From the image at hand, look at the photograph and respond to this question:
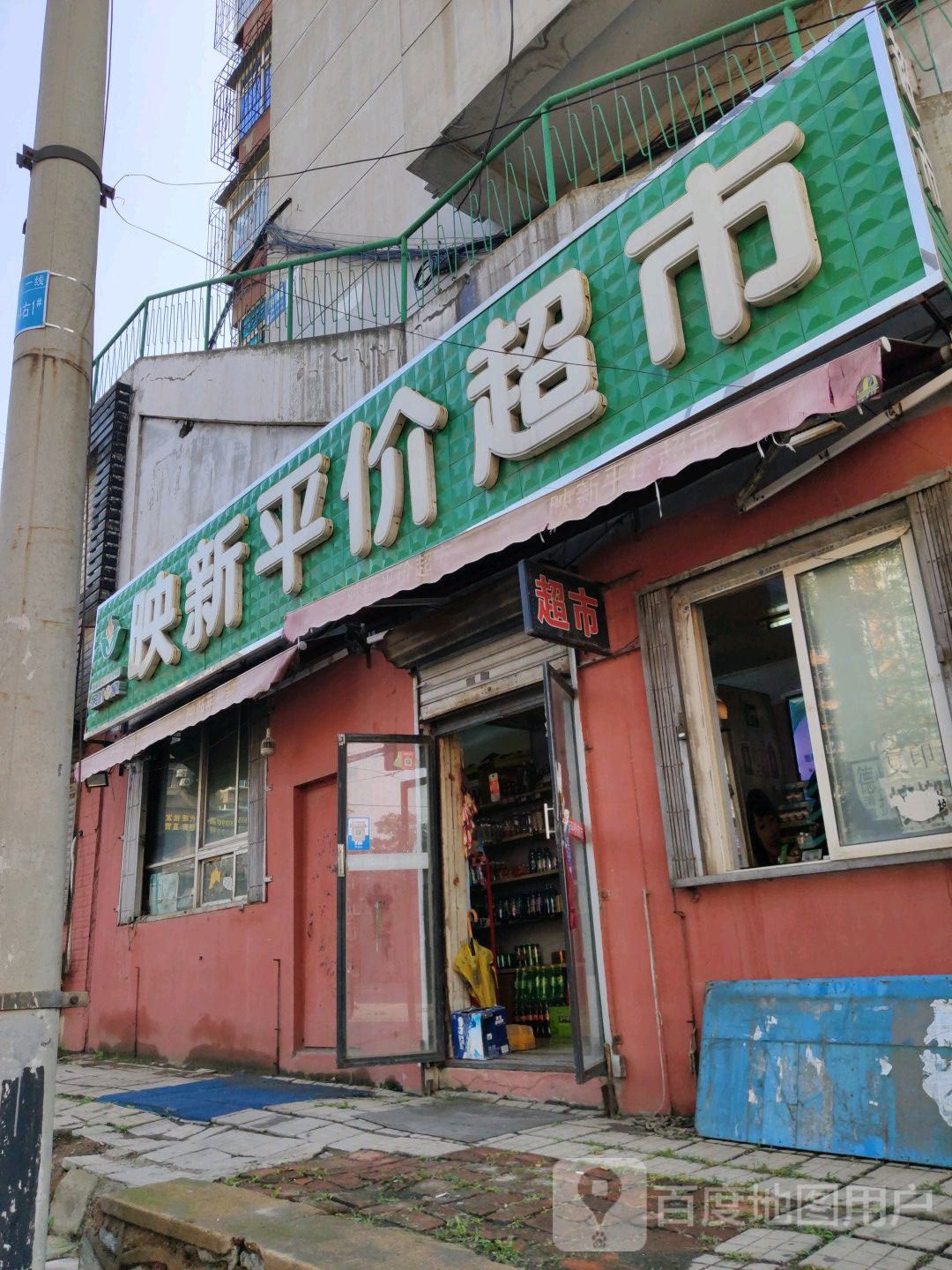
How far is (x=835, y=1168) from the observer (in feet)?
13.5

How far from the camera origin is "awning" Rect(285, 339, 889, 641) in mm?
4281

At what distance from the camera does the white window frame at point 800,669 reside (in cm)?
480

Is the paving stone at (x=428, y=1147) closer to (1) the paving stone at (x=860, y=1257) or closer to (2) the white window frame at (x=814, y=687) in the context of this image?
(1) the paving stone at (x=860, y=1257)

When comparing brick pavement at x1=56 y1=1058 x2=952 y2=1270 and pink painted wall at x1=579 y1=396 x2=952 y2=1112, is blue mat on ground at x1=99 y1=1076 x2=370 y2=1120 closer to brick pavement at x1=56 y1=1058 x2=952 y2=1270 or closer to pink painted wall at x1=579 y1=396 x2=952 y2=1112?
brick pavement at x1=56 y1=1058 x2=952 y2=1270

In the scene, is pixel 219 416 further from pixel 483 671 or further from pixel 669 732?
pixel 669 732

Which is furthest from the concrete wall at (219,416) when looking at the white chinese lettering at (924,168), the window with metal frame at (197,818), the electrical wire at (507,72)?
the white chinese lettering at (924,168)

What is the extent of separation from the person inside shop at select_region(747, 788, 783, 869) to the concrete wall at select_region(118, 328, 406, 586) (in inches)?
213

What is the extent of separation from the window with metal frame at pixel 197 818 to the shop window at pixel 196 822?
1 centimetres

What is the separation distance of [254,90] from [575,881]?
23.5 m

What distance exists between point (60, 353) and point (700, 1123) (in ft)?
15.6

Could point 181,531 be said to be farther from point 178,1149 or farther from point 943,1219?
point 943,1219

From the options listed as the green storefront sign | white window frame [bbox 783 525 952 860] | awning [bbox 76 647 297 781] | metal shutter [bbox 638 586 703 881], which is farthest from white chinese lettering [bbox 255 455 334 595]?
white window frame [bbox 783 525 952 860]

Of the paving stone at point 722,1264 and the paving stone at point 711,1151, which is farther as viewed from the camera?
the paving stone at point 711,1151

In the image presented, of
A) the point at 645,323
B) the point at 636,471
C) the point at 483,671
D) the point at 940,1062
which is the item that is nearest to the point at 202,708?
the point at 483,671
